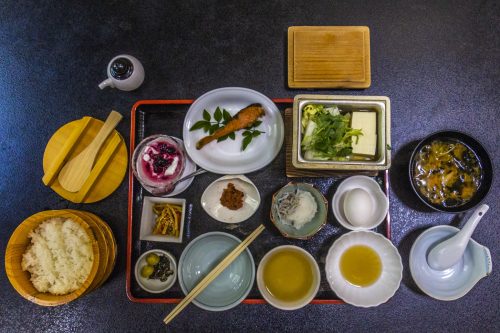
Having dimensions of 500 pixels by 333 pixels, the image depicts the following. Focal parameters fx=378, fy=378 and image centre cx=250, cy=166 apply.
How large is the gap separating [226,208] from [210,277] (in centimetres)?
35

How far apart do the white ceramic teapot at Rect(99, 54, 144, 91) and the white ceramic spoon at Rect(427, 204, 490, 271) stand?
1806mm

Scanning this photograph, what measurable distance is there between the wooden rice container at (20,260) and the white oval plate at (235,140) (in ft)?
2.14

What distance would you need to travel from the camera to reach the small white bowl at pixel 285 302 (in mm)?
1796

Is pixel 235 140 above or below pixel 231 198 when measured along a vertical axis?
above

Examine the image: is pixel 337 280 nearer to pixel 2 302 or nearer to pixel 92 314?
pixel 92 314

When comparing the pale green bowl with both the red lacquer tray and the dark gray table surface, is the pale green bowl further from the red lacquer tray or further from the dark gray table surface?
the dark gray table surface

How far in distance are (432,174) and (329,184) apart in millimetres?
522

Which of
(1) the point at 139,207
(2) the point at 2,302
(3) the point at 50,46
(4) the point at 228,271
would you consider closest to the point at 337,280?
(4) the point at 228,271

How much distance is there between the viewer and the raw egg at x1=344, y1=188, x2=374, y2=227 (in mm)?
1800

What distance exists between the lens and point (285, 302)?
1830mm

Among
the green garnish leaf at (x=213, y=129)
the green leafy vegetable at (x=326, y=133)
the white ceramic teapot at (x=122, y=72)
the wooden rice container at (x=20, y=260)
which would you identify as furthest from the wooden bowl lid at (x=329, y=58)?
the wooden rice container at (x=20, y=260)

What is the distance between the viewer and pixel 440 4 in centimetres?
217

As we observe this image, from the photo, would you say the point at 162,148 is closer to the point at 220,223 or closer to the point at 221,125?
the point at 221,125

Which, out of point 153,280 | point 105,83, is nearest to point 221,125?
point 105,83
